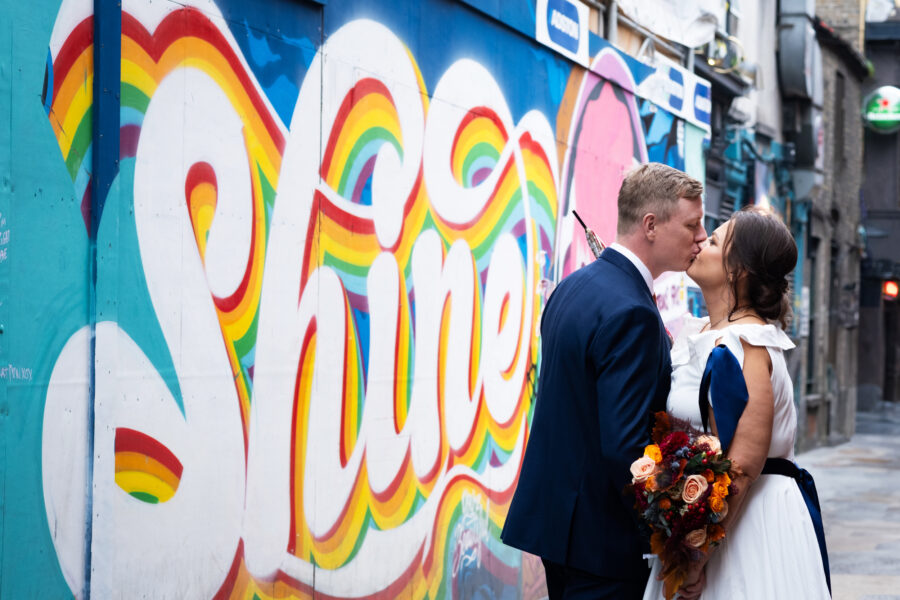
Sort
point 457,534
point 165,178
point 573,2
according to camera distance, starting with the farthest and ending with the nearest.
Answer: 1. point 573,2
2. point 457,534
3. point 165,178

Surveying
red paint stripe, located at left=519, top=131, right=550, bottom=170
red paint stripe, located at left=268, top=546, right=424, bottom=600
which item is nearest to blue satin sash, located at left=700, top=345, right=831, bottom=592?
red paint stripe, located at left=268, top=546, right=424, bottom=600

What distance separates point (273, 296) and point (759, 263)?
2152 mm

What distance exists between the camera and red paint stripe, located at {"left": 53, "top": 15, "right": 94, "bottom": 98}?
3.67 meters

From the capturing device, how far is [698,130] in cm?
1152

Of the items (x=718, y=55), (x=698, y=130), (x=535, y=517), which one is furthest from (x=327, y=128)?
(x=718, y=55)

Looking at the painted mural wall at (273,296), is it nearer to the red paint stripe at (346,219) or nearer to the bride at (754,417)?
the red paint stripe at (346,219)

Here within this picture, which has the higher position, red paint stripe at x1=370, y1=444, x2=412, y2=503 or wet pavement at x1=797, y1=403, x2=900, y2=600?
red paint stripe at x1=370, y1=444, x2=412, y2=503

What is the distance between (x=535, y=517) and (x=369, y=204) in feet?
8.05

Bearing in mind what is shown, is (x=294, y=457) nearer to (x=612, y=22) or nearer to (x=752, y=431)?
(x=752, y=431)

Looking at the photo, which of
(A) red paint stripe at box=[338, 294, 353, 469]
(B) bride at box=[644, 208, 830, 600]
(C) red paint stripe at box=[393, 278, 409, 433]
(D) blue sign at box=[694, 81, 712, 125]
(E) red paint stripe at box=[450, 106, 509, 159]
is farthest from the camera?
(D) blue sign at box=[694, 81, 712, 125]

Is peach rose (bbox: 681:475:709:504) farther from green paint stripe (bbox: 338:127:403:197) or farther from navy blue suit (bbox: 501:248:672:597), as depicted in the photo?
green paint stripe (bbox: 338:127:403:197)

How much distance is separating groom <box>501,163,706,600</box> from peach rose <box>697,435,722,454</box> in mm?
154

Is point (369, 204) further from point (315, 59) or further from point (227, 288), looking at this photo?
point (227, 288)

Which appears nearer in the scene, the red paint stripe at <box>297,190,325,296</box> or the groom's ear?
the groom's ear
